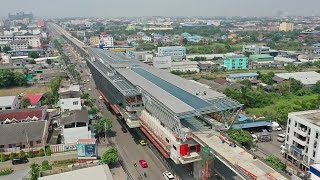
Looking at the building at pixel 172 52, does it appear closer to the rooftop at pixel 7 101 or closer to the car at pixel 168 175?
the rooftop at pixel 7 101

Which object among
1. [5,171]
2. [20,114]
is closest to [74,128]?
[5,171]

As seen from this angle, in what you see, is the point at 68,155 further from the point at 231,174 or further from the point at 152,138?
the point at 231,174

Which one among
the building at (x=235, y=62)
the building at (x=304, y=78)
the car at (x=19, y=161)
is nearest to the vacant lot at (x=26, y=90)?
the car at (x=19, y=161)

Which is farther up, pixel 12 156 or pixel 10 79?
pixel 10 79

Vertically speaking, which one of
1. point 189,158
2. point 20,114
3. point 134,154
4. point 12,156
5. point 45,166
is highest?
point 189,158

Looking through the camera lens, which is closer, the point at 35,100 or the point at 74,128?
the point at 74,128

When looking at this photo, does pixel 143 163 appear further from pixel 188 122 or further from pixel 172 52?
pixel 172 52
